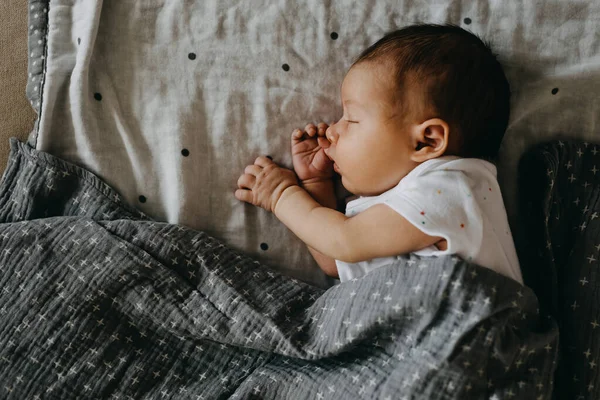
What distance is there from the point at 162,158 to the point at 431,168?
1.51 feet

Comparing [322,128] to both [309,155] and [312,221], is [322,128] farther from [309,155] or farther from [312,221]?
[312,221]

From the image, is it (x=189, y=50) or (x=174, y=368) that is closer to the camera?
(x=174, y=368)

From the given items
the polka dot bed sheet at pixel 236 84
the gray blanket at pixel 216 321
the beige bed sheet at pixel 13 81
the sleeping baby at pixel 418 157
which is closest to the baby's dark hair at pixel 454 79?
the sleeping baby at pixel 418 157

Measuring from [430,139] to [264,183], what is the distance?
0.28 m

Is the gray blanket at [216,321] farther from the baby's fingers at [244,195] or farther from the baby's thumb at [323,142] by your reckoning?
the baby's thumb at [323,142]

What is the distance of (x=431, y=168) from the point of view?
875 millimetres

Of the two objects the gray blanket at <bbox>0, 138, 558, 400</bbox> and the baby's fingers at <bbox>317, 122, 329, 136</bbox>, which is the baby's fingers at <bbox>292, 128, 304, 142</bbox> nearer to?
the baby's fingers at <bbox>317, 122, 329, 136</bbox>

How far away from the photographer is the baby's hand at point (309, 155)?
998mm

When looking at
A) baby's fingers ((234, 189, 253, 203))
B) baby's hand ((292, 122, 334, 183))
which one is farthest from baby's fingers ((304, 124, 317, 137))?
baby's fingers ((234, 189, 253, 203))

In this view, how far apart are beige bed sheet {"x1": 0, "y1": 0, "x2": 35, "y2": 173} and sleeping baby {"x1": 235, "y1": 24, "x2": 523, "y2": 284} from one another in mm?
555

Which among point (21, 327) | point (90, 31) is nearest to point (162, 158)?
point (90, 31)

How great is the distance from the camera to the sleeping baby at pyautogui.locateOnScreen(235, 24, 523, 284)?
84cm

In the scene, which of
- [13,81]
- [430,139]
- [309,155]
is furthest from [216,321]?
[13,81]

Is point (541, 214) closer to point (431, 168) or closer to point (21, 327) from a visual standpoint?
point (431, 168)
